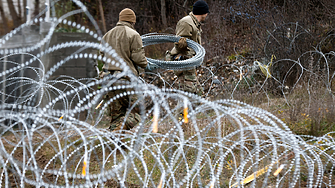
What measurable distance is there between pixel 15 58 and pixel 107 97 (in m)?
2.98

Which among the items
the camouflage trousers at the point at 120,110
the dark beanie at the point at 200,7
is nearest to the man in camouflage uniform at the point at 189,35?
the dark beanie at the point at 200,7

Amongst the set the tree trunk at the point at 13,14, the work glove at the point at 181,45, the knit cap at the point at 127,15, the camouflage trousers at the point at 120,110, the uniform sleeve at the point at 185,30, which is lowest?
the camouflage trousers at the point at 120,110

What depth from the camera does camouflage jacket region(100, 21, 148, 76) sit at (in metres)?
4.32

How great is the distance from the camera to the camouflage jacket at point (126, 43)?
432 centimetres

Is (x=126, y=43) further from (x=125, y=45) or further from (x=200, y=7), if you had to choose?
(x=200, y=7)

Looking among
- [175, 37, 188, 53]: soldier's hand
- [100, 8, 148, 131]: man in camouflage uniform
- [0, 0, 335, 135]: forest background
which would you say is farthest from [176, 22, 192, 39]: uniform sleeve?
[0, 0, 335, 135]: forest background

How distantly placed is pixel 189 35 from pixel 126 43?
51.9 inches

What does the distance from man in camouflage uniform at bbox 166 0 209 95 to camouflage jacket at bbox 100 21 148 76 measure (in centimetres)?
93

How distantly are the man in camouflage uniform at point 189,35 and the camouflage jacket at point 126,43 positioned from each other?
0.93m

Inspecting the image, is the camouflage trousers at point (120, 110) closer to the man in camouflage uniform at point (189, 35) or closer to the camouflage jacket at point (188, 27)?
the man in camouflage uniform at point (189, 35)

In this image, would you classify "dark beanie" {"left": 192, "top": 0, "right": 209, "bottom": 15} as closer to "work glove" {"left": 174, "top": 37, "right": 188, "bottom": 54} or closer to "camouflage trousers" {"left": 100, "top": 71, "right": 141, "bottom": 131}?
"work glove" {"left": 174, "top": 37, "right": 188, "bottom": 54}

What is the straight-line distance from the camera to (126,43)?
4.33 meters

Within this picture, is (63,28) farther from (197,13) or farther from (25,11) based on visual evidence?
(197,13)

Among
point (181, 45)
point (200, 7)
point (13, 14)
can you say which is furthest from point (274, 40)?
point (13, 14)
